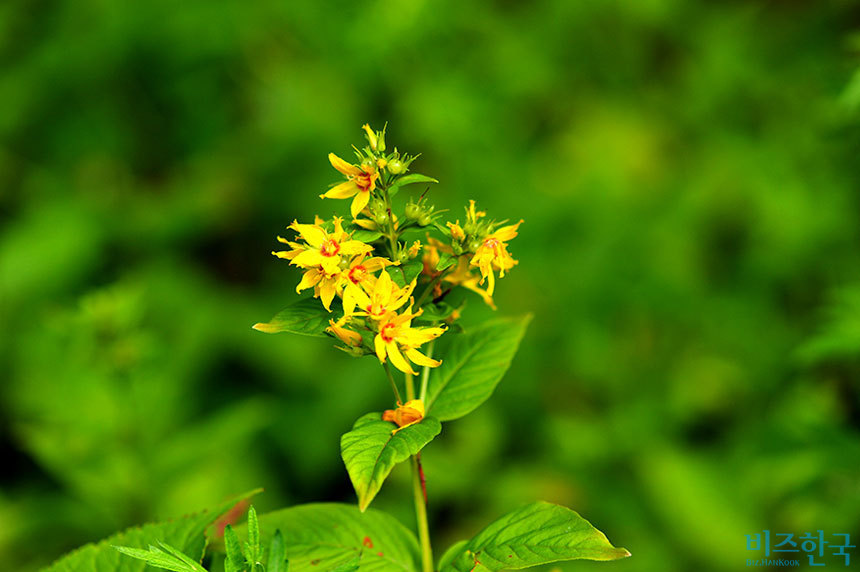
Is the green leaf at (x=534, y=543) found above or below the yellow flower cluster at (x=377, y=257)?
below

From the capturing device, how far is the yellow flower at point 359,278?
120 cm

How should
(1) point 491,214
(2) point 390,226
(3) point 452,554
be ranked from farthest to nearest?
(1) point 491,214 → (3) point 452,554 → (2) point 390,226

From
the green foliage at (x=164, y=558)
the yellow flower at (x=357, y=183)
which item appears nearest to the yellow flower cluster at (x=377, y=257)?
the yellow flower at (x=357, y=183)

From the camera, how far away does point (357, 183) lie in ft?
4.19

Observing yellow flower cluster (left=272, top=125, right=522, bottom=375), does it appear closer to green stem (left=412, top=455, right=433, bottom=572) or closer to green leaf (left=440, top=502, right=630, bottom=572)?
green stem (left=412, top=455, right=433, bottom=572)

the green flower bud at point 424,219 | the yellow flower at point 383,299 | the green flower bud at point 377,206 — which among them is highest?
the green flower bud at point 424,219

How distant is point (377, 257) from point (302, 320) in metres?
0.16

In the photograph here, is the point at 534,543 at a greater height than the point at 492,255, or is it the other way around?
the point at 492,255

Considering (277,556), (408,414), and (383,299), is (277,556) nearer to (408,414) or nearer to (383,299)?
(408,414)

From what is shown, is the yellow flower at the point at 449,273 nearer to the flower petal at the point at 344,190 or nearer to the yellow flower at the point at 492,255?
the yellow flower at the point at 492,255

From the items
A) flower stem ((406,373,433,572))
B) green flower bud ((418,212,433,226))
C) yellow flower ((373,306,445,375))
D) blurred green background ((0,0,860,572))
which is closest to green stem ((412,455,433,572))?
flower stem ((406,373,433,572))

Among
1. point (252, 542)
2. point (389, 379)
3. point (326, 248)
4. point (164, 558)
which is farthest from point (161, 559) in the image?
point (326, 248)

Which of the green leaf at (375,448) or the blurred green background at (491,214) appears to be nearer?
the green leaf at (375,448)

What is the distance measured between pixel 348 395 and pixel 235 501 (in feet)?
8.39
